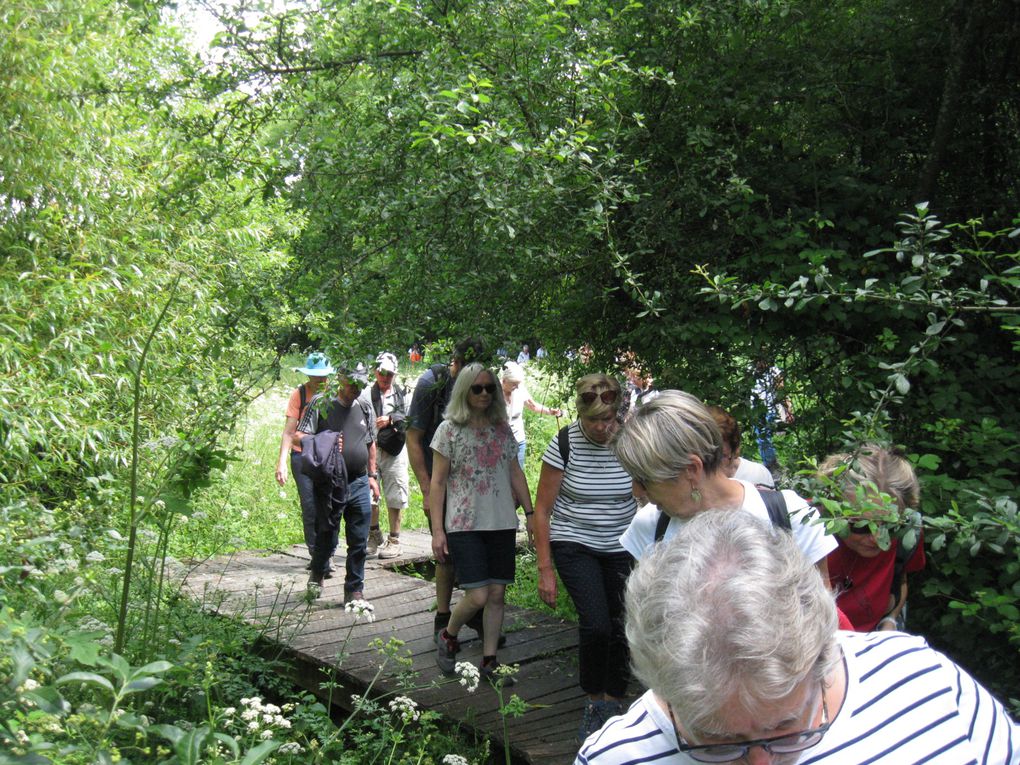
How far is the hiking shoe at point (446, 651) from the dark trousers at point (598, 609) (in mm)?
1170

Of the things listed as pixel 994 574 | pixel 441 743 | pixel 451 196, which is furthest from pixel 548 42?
pixel 441 743

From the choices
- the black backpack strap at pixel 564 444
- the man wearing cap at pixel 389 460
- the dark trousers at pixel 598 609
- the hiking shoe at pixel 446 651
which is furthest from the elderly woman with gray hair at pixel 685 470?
the man wearing cap at pixel 389 460

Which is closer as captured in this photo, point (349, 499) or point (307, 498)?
point (349, 499)

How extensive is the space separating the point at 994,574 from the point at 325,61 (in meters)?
3.83

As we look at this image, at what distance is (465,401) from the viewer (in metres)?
5.54

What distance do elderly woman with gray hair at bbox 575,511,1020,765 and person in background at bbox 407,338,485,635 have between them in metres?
4.46

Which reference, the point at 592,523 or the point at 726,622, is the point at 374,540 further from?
the point at 726,622

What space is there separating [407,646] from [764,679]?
16.5 feet

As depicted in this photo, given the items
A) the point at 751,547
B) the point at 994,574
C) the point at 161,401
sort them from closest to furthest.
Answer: the point at 751,547 < the point at 994,574 < the point at 161,401

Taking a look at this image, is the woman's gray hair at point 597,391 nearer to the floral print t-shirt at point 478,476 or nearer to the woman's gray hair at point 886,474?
the floral print t-shirt at point 478,476

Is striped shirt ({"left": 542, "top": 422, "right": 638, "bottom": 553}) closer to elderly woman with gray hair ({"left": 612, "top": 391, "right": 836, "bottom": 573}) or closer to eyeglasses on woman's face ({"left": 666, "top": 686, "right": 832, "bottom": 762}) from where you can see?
elderly woman with gray hair ({"left": 612, "top": 391, "right": 836, "bottom": 573})

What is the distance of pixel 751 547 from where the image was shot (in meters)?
1.52

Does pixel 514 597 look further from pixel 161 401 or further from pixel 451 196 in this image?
pixel 451 196

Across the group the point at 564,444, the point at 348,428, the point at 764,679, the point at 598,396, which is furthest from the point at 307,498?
the point at 764,679
